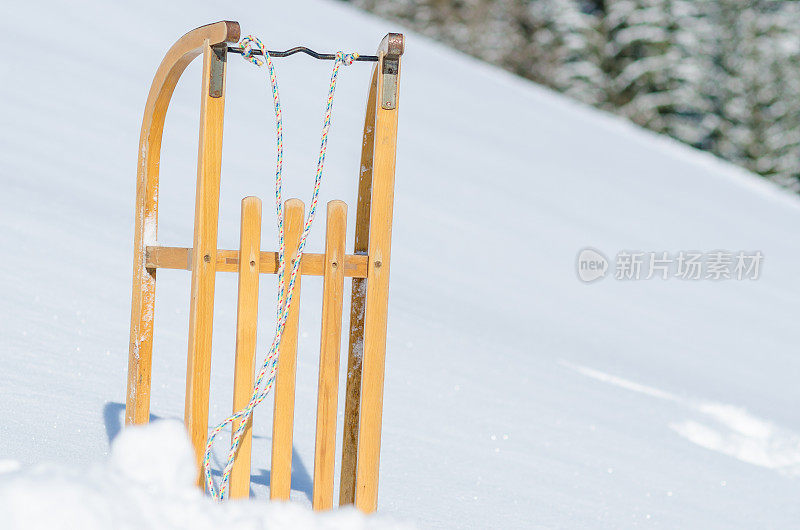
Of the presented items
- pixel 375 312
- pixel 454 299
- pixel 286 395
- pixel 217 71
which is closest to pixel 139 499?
pixel 286 395

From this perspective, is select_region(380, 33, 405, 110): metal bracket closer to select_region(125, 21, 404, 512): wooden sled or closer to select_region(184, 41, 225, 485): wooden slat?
select_region(125, 21, 404, 512): wooden sled

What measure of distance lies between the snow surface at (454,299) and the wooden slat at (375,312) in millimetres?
411

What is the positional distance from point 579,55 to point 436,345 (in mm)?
15927

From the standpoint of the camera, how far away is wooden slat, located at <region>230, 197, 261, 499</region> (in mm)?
1609

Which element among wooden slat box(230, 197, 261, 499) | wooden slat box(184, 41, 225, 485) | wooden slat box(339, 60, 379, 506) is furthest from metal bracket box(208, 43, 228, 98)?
wooden slat box(339, 60, 379, 506)

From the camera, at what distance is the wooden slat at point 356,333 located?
5.85ft

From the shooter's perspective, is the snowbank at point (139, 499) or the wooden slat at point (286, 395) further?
the wooden slat at point (286, 395)

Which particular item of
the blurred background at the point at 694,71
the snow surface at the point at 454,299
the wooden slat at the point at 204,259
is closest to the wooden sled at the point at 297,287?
the wooden slat at the point at 204,259

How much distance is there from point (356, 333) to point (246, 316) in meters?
0.26

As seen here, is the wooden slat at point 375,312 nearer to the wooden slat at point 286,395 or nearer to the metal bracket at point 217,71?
the wooden slat at point 286,395

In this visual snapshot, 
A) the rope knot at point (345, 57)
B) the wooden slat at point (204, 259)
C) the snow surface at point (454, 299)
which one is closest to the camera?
the wooden slat at point (204, 259)

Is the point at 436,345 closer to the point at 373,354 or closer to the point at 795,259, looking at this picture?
the point at 373,354

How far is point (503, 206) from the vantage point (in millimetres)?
6770

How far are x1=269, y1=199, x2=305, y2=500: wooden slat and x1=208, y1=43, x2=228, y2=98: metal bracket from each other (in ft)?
0.78
